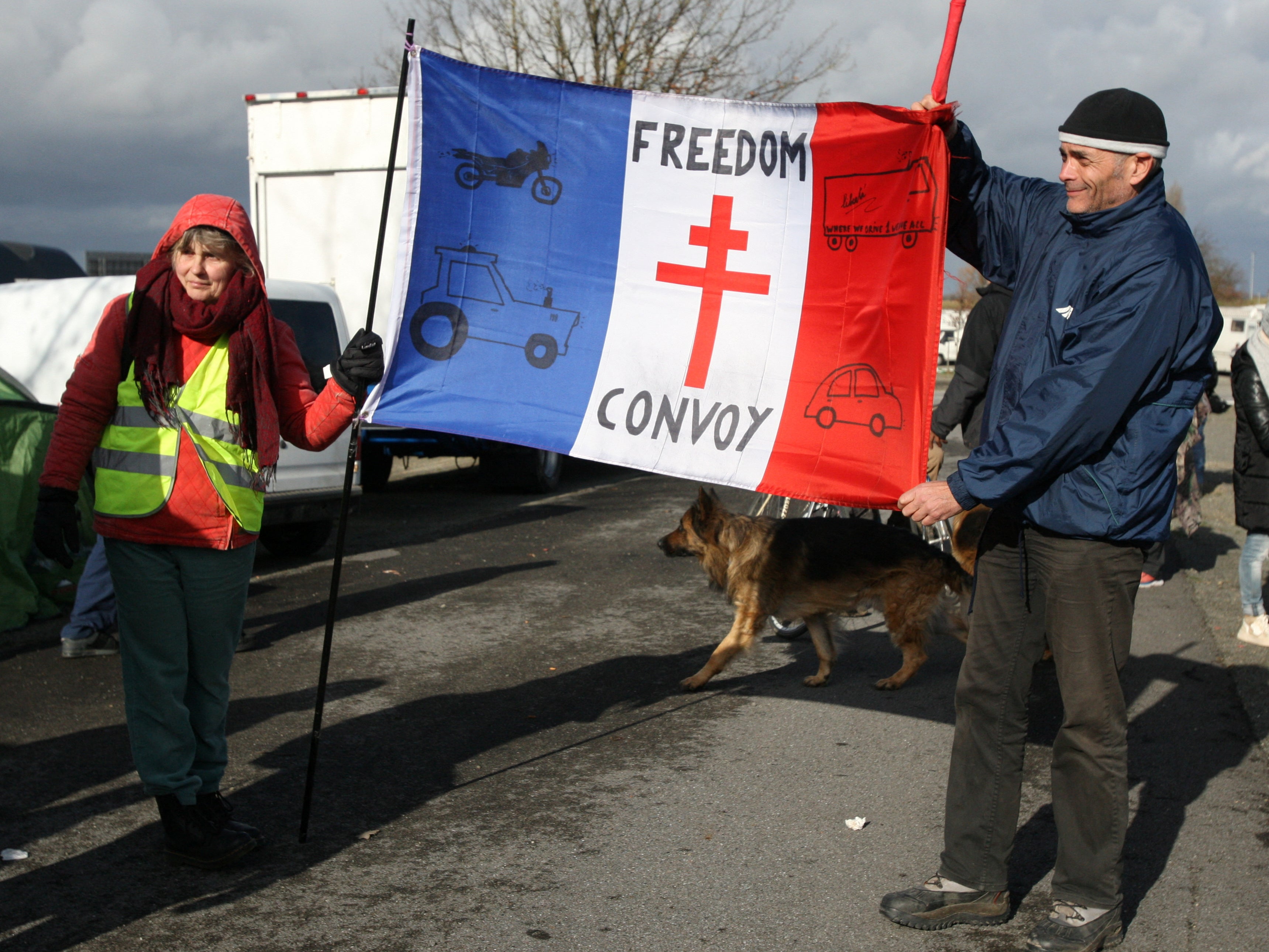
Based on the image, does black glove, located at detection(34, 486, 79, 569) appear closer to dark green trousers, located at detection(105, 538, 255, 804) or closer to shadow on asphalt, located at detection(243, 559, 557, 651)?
dark green trousers, located at detection(105, 538, 255, 804)

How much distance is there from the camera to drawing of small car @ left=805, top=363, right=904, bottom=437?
4.02 meters

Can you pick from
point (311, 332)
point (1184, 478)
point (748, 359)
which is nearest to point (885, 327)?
point (748, 359)

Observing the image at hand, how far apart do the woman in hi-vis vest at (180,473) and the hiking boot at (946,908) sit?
214 centimetres

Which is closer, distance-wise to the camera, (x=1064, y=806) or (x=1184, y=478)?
(x=1064, y=806)

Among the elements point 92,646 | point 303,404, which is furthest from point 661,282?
point 92,646

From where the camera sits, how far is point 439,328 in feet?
13.4

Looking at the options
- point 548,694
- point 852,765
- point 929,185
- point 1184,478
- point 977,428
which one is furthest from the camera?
point 1184,478

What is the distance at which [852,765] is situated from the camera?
4867 millimetres

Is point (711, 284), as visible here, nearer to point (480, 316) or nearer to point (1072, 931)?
point (480, 316)

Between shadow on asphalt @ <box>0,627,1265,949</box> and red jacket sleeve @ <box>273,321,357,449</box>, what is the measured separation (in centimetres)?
142

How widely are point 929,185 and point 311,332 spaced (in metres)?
6.29

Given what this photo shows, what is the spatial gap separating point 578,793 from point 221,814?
136 centimetres

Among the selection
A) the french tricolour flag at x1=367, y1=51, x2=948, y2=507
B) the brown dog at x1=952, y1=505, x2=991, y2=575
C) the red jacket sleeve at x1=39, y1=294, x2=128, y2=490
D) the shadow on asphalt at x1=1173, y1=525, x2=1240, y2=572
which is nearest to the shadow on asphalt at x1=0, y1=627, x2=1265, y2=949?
the brown dog at x1=952, y1=505, x2=991, y2=575

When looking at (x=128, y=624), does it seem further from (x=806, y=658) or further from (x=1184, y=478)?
(x=1184, y=478)
